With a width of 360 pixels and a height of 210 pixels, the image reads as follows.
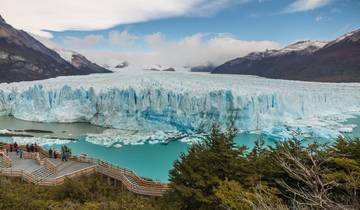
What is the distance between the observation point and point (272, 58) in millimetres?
65812

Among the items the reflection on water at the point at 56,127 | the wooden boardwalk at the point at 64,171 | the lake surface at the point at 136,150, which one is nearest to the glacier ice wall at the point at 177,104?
the reflection on water at the point at 56,127

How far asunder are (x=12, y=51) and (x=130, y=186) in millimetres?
51111

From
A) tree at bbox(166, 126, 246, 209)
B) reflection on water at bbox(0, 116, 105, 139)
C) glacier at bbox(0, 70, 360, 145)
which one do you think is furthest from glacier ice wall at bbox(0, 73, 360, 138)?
tree at bbox(166, 126, 246, 209)

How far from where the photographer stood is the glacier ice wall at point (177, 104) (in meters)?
18.2

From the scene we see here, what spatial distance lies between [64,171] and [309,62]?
53.3m

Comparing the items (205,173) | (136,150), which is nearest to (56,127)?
(136,150)

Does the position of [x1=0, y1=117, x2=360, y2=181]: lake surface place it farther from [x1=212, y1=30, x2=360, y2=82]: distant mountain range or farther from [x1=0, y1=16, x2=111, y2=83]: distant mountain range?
[x1=212, y1=30, x2=360, y2=82]: distant mountain range

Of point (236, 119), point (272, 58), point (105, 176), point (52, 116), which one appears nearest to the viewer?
point (105, 176)

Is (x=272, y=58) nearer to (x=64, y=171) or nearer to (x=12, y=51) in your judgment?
(x=12, y=51)

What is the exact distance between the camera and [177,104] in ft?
61.7

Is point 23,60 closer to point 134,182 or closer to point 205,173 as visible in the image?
point 134,182

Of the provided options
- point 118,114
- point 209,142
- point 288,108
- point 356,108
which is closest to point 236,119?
point 288,108

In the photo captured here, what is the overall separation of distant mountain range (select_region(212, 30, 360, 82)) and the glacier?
26.3m

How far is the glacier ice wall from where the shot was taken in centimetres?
1819
